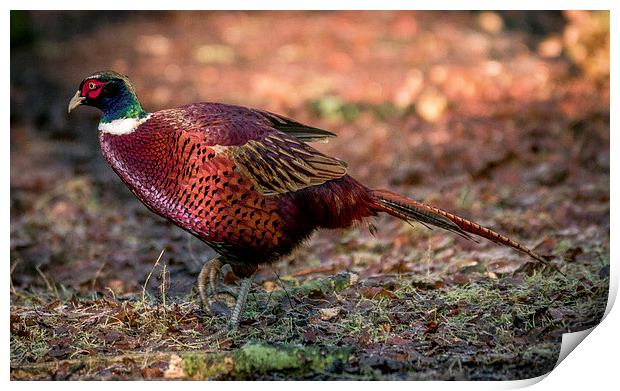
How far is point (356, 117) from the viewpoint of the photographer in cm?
933

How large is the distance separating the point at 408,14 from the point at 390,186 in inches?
228

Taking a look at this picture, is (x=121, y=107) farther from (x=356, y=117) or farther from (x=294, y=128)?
(x=356, y=117)

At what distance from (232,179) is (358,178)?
3684 mm

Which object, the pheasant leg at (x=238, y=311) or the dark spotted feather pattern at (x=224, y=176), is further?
the pheasant leg at (x=238, y=311)

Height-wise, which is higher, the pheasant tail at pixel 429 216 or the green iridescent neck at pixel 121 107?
the green iridescent neck at pixel 121 107

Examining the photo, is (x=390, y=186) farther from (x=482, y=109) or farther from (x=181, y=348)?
(x=181, y=348)

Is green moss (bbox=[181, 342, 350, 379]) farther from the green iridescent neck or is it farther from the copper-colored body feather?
the green iridescent neck

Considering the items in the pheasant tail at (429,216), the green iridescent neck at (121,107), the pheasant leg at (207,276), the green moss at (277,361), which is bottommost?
the green moss at (277,361)

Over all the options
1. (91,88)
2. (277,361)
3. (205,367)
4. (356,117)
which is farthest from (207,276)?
(356,117)

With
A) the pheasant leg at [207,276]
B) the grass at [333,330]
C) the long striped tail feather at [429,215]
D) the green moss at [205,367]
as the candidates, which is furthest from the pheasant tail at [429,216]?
the green moss at [205,367]

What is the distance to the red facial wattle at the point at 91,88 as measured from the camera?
182 inches

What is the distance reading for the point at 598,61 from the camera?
906cm

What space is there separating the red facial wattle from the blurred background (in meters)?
1.36

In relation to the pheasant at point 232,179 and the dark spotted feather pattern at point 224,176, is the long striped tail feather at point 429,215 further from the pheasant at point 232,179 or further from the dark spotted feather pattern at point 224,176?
the dark spotted feather pattern at point 224,176
